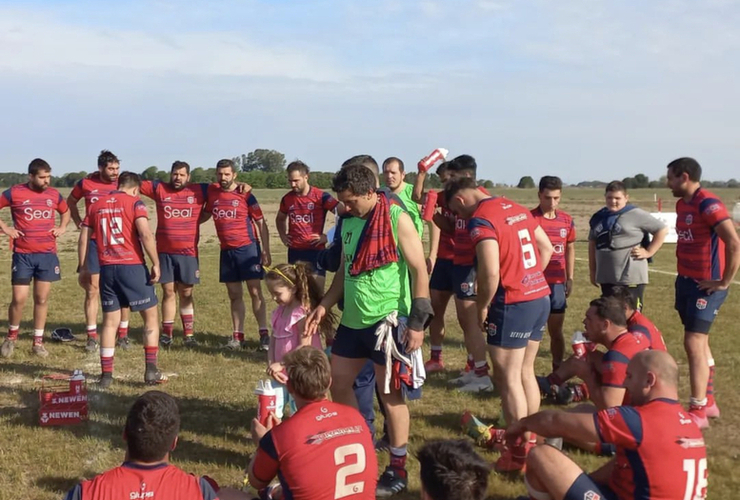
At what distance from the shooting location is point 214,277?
55.0ft

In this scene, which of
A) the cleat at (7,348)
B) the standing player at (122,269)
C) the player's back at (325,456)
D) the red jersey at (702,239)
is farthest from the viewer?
the cleat at (7,348)

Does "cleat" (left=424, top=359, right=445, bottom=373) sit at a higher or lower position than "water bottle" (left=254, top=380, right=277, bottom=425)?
lower

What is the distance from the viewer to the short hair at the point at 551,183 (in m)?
7.14

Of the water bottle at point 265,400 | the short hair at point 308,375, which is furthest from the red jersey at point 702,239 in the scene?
the short hair at point 308,375

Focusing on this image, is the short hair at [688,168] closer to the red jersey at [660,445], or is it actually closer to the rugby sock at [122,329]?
the red jersey at [660,445]

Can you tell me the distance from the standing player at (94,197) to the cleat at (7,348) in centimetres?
85

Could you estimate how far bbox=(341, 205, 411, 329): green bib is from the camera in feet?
16.0

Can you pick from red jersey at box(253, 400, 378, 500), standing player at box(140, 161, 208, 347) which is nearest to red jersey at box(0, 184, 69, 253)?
standing player at box(140, 161, 208, 347)

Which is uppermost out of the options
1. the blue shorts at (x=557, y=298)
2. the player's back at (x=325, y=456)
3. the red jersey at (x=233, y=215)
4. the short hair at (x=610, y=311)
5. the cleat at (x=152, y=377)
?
the red jersey at (x=233, y=215)

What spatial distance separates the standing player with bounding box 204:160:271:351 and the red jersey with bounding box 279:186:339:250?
1.33 ft

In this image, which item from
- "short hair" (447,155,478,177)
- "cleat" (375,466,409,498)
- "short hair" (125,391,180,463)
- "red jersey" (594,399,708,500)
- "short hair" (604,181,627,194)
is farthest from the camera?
"short hair" (604,181,627,194)

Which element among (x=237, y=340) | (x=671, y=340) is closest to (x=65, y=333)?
(x=237, y=340)

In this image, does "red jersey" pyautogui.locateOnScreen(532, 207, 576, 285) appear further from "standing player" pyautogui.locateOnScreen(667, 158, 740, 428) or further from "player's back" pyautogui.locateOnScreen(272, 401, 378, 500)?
"player's back" pyautogui.locateOnScreen(272, 401, 378, 500)

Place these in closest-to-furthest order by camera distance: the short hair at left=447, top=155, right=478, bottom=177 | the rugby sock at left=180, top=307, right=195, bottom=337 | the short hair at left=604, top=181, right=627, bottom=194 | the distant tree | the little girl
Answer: the little girl
the short hair at left=447, top=155, right=478, bottom=177
the short hair at left=604, top=181, right=627, bottom=194
the rugby sock at left=180, top=307, right=195, bottom=337
the distant tree
